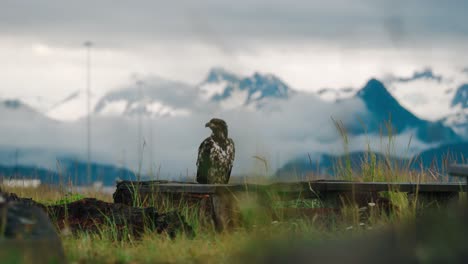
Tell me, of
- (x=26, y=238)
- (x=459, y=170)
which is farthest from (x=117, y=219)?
(x=459, y=170)

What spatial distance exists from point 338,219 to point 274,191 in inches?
32.9

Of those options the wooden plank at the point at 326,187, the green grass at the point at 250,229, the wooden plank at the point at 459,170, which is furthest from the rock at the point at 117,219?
the wooden plank at the point at 459,170

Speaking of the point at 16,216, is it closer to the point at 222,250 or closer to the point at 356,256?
the point at 222,250

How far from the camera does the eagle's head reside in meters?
9.25

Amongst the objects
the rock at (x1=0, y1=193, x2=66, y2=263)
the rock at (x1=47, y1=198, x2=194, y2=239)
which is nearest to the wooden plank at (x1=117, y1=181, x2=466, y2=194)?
the rock at (x1=47, y1=198, x2=194, y2=239)

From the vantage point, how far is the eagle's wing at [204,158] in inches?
370

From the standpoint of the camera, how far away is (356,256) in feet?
11.2

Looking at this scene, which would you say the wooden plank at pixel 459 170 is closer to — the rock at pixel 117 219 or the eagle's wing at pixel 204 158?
the rock at pixel 117 219

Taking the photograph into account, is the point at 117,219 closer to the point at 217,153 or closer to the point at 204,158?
the point at 204,158

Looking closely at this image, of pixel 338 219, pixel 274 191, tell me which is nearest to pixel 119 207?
pixel 274 191

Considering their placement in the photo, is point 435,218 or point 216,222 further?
point 216,222

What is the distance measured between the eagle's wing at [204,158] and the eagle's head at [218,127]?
0.17m

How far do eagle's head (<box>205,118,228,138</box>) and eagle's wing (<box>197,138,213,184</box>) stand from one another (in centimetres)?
17

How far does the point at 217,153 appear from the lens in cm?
938
